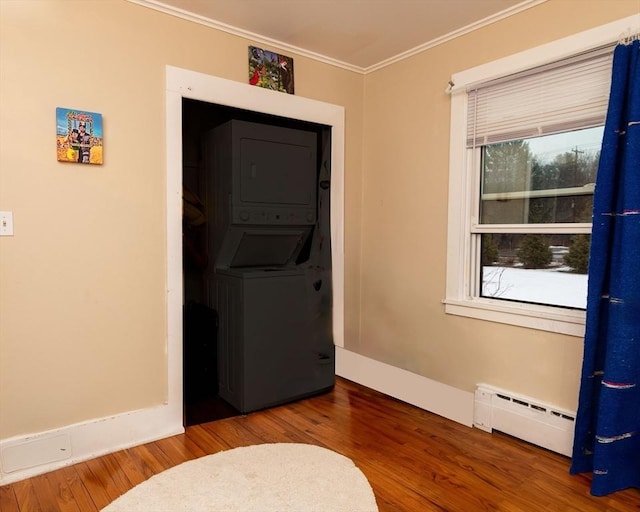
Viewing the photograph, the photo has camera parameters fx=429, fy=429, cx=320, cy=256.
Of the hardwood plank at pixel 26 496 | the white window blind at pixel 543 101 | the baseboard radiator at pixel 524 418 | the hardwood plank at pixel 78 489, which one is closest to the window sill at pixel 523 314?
the baseboard radiator at pixel 524 418

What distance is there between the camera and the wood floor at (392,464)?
1.84m

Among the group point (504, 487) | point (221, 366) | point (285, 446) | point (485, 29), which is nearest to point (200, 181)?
point (221, 366)

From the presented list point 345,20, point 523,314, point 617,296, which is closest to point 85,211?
point 345,20

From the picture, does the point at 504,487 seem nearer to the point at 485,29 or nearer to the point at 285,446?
the point at 285,446

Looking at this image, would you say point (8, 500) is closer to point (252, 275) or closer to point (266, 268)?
point (252, 275)

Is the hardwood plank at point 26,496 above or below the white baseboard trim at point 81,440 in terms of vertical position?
below

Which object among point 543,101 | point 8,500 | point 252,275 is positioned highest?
point 543,101

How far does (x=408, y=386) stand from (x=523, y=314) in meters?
0.94

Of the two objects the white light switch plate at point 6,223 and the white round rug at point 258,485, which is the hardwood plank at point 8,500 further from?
the white light switch plate at point 6,223

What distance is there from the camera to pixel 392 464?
2125 mm

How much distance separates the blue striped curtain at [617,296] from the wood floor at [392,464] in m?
0.19

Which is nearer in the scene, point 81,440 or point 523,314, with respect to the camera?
point 81,440

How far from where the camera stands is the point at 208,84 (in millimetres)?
2484

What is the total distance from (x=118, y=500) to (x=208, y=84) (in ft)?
7.04
